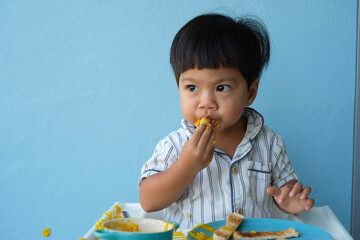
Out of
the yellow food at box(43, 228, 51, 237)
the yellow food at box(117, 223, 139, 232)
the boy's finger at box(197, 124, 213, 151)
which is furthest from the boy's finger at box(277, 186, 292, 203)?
the yellow food at box(43, 228, 51, 237)

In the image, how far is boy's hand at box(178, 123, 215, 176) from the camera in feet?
3.01

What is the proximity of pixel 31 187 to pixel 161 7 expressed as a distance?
30.1 inches

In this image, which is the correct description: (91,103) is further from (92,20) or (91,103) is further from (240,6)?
(240,6)

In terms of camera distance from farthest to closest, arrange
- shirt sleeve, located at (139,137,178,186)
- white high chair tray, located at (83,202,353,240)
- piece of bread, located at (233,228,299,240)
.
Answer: shirt sleeve, located at (139,137,178,186) → white high chair tray, located at (83,202,353,240) → piece of bread, located at (233,228,299,240)

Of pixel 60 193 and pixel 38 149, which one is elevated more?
pixel 38 149

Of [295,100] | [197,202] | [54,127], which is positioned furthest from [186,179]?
[54,127]

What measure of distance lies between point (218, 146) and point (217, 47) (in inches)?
10.6

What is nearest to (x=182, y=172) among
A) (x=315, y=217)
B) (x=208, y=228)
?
(x=208, y=228)

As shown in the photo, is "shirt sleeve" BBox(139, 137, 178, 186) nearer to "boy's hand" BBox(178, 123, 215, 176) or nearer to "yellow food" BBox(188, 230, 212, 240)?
"boy's hand" BBox(178, 123, 215, 176)

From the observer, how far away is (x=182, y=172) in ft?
3.04

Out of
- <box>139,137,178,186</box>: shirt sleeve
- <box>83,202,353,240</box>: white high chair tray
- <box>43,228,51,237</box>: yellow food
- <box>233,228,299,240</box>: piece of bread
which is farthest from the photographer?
<box>43,228,51,237</box>: yellow food

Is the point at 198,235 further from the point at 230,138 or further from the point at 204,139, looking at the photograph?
the point at 230,138

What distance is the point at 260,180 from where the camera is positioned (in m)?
1.06

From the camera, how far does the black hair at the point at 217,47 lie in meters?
0.95
